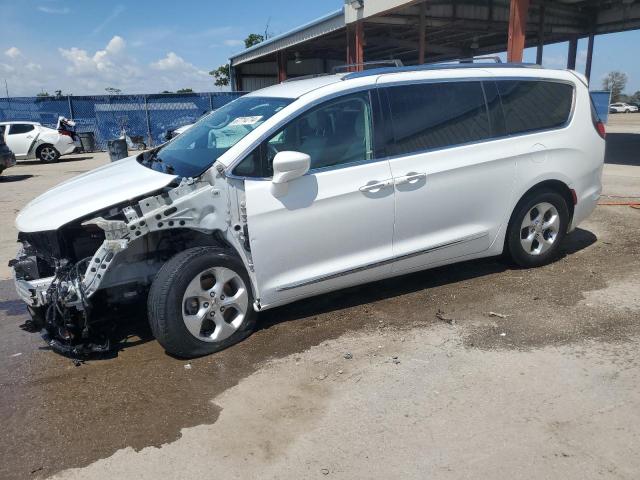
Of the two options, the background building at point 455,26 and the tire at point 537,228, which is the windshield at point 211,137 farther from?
the background building at point 455,26

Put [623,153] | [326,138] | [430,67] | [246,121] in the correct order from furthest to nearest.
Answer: [623,153]
[430,67]
[246,121]
[326,138]

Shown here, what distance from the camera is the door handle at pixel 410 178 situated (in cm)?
411

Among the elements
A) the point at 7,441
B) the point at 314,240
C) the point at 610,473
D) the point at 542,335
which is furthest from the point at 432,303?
the point at 7,441

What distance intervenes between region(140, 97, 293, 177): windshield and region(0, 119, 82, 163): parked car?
17.0 m

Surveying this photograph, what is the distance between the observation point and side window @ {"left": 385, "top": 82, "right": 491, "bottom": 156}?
4.22 meters

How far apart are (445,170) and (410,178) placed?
37 centimetres

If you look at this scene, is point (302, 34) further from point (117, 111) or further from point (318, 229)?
point (318, 229)

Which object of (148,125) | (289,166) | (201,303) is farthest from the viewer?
(148,125)

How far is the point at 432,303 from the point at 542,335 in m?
0.96

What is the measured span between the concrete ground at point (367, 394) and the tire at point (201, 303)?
0.47 ft

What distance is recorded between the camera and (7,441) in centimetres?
291

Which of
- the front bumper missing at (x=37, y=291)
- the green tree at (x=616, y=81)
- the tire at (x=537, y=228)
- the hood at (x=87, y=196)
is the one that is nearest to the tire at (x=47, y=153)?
the hood at (x=87, y=196)

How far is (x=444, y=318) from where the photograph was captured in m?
4.23

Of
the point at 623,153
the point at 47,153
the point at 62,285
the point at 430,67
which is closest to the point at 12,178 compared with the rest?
the point at 47,153
